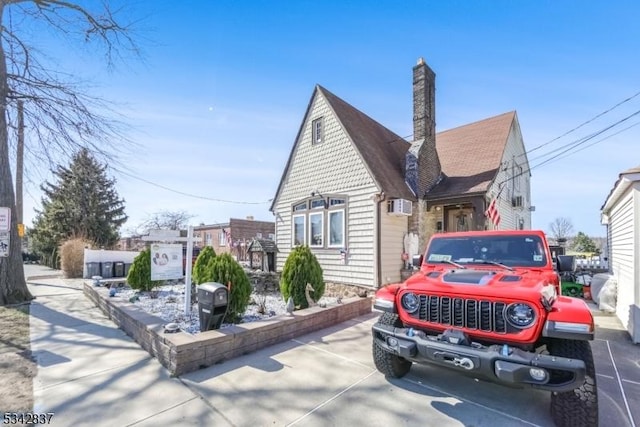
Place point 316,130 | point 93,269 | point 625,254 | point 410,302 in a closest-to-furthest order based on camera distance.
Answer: point 410,302 → point 625,254 → point 316,130 → point 93,269

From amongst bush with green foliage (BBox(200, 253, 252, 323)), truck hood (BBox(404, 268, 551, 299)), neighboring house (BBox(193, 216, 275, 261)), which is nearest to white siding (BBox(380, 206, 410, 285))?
bush with green foliage (BBox(200, 253, 252, 323))

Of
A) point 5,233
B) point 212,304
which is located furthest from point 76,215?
point 212,304

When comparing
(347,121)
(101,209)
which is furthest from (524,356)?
(101,209)

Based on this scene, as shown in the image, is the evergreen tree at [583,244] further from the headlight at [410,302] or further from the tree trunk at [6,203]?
the tree trunk at [6,203]

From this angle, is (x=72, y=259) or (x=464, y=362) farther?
(x=72, y=259)

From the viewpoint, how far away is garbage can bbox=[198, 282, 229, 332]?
4.41m

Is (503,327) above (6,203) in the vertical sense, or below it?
below

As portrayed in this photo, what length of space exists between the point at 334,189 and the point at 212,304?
6.55 m

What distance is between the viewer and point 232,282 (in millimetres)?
5410

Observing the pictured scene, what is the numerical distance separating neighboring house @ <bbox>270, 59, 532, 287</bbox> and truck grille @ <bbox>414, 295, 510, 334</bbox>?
5593mm

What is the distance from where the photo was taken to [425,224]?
1046cm

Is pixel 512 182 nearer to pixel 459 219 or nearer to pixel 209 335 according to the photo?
pixel 459 219

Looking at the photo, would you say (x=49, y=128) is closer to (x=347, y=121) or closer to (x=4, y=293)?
(x=4, y=293)

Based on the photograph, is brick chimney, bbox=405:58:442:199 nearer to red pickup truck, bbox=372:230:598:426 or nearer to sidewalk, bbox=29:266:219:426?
red pickup truck, bbox=372:230:598:426
